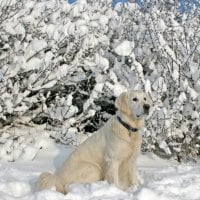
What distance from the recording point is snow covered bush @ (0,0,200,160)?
775 cm

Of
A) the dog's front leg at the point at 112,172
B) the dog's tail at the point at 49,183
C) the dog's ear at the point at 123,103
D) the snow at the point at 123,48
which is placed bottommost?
the dog's tail at the point at 49,183

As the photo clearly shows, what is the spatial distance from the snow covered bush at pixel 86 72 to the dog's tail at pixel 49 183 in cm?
174

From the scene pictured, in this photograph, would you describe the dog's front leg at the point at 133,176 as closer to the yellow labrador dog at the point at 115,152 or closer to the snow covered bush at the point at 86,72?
the yellow labrador dog at the point at 115,152

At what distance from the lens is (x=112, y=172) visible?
18.0 feet

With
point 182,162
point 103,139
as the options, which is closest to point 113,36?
point 182,162

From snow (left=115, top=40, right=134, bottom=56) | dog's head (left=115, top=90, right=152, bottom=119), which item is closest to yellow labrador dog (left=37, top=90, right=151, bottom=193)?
dog's head (left=115, top=90, right=152, bottom=119)

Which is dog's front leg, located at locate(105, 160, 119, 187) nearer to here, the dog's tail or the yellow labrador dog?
the yellow labrador dog

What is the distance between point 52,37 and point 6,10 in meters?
0.89

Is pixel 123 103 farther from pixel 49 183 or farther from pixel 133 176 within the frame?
pixel 49 183

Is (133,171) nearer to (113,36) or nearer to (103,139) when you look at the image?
(103,139)

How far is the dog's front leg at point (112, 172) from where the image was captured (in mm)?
5492

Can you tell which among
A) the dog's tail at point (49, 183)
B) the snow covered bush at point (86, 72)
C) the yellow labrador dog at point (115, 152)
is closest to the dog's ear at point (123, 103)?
the yellow labrador dog at point (115, 152)

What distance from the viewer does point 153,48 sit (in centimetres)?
874

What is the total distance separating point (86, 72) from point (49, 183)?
4066 millimetres
